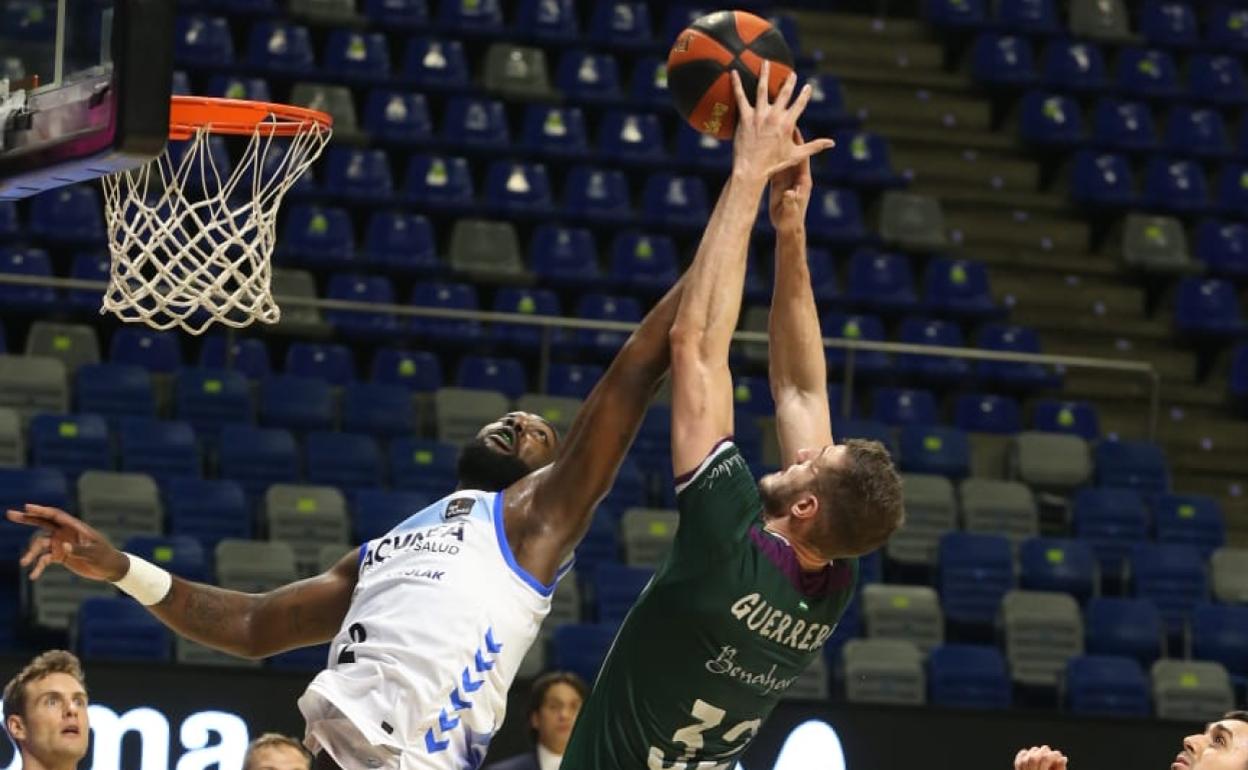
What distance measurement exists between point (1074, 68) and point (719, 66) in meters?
12.8

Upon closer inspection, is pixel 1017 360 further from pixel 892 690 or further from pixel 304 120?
pixel 304 120

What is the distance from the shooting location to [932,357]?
48.1 feet

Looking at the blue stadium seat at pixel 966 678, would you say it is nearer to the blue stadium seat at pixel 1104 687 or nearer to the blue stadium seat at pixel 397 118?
the blue stadium seat at pixel 1104 687

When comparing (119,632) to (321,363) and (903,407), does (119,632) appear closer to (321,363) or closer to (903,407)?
(321,363)

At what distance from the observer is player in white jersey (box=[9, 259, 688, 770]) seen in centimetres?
477

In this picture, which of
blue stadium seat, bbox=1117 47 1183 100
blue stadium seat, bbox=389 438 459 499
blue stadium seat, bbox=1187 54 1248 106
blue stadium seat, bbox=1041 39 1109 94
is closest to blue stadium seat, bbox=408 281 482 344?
blue stadium seat, bbox=389 438 459 499

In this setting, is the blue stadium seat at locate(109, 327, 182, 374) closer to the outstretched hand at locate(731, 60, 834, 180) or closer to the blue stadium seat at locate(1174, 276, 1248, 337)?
the blue stadium seat at locate(1174, 276, 1248, 337)

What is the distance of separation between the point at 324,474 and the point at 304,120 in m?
5.74

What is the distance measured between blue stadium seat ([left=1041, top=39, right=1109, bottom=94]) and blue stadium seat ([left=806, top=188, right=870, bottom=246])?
266cm

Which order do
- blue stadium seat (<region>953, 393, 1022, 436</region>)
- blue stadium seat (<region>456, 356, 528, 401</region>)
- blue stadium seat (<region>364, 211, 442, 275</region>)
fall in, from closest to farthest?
blue stadium seat (<region>456, 356, 528, 401</region>)
blue stadium seat (<region>364, 211, 442, 275</region>)
blue stadium seat (<region>953, 393, 1022, 436</region>)

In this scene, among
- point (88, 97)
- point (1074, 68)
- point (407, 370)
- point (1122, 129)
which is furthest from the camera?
point (1074, 68)

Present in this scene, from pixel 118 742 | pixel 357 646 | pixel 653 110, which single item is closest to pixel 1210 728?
pixel 357 646

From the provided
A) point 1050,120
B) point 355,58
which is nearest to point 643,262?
point 355,58

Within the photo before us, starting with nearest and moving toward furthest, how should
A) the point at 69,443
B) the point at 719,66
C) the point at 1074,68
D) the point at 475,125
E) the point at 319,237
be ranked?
the point at 719,66, the point at 69,443, the point at 319,237, the point at 475,125, the point at 1074,68
